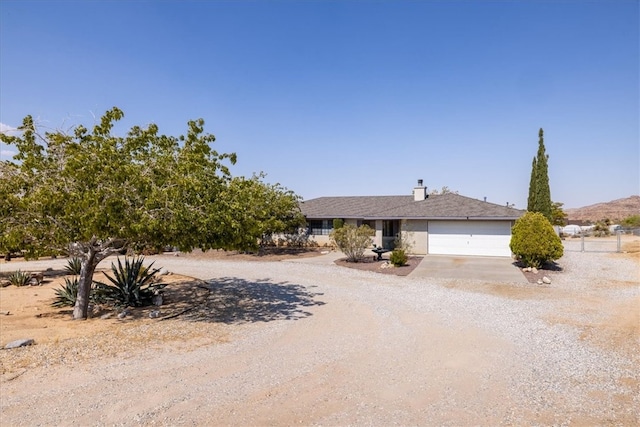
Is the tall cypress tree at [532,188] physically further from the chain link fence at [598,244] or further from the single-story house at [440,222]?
the single-story house at [440,222]

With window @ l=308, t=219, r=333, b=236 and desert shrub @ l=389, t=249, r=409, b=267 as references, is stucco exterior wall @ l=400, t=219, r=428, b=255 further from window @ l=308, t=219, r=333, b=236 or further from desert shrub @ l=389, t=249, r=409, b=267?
window @ l=308, t=219, r=333, b=236

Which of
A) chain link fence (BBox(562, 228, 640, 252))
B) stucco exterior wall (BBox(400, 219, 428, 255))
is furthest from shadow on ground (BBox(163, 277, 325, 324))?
chain link fence (BBox(562, 228, 640, 252))

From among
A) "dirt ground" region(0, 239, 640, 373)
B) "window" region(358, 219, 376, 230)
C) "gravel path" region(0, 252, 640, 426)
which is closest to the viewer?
"gravel path" region(0, 252, 640, 426)

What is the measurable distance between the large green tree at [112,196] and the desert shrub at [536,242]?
13.4m

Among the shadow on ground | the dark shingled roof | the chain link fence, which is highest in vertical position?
the dark shingled roof

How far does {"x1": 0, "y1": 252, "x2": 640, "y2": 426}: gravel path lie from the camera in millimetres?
4945

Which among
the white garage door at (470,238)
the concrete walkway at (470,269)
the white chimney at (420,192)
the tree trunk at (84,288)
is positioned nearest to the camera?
the tree trunk at (84,288)

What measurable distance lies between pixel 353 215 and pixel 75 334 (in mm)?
20465

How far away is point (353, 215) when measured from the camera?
2692cm

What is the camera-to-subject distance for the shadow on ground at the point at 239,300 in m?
9.95

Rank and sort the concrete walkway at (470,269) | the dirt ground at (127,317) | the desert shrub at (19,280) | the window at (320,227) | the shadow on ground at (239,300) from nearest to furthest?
the dirt ground at (127,317) → the shadow on ground at (239,300) → the desert shrub at (19,280) → the concrete walkway at (470,269) → the window at (320,227)

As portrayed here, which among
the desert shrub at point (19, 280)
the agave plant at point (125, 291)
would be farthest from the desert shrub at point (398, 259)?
the desert shrub at point (19, 280)

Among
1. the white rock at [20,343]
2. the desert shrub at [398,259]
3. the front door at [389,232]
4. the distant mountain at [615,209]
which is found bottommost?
the white rock at [20,343]

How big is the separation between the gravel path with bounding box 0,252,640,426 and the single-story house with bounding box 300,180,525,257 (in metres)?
12.8
